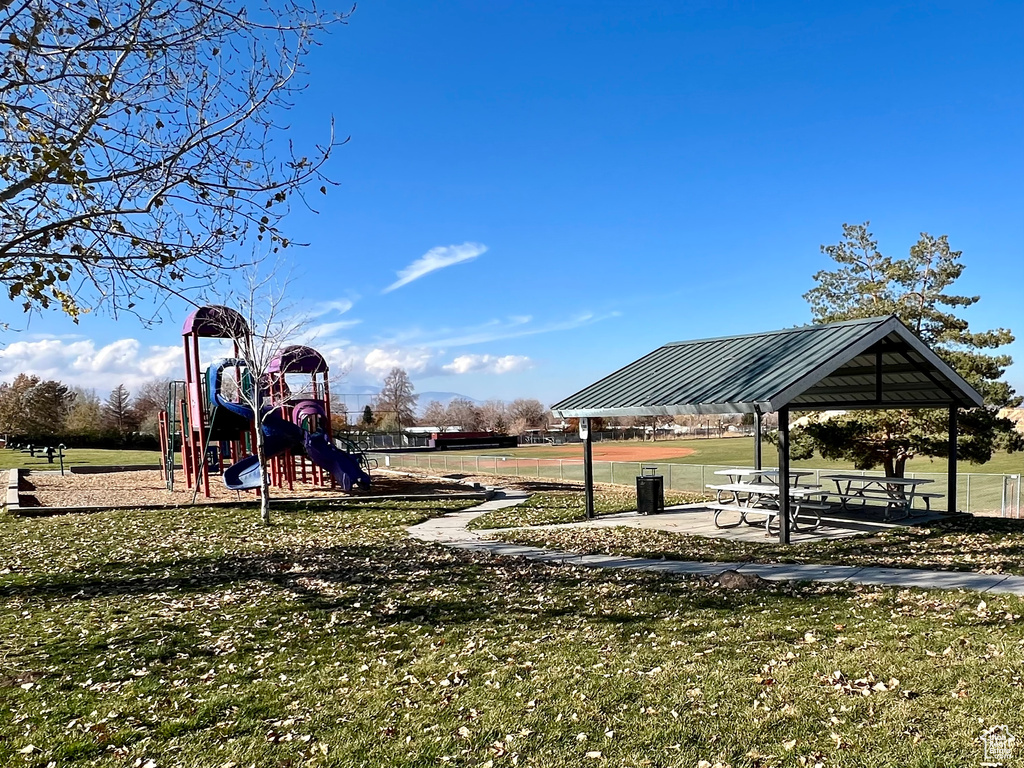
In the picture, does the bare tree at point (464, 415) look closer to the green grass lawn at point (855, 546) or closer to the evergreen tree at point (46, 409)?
the evergreen tree at point (46, 409)

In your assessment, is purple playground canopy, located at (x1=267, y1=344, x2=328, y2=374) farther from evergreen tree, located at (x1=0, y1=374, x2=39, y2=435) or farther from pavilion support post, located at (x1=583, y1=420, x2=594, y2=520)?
evergreen tree, located at (x1=0, y1=374, x2=39, y2=435)

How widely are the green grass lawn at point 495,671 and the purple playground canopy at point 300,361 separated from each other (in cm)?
1272

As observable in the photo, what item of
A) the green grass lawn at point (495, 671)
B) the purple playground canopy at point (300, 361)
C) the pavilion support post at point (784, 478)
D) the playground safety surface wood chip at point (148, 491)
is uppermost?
the purple playground canopy at point (300, 361)

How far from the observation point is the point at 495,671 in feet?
17.4

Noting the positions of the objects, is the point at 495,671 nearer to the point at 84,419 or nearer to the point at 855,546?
the point at 855,546

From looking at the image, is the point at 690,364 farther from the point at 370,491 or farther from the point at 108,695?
the point at 108,695

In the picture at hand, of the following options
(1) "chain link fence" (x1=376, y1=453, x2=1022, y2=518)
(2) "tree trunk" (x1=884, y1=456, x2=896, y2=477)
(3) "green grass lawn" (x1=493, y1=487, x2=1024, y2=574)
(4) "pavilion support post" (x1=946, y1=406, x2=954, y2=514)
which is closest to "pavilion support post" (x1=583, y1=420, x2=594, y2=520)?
(3) "green grass lawn" (x1=493, y1=487, x2=1024, y2=574)

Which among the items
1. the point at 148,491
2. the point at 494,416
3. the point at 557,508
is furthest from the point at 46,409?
the point at 494,416

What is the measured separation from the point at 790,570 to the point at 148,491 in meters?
17.6

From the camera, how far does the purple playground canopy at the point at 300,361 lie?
21.6 m

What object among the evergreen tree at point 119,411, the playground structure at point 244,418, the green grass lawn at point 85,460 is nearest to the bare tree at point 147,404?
the evergreen tree at point 119,411

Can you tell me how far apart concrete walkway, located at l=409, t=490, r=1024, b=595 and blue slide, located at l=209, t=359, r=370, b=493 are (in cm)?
708

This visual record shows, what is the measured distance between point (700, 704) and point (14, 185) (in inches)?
261

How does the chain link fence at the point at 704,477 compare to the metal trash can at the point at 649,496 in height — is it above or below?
below
